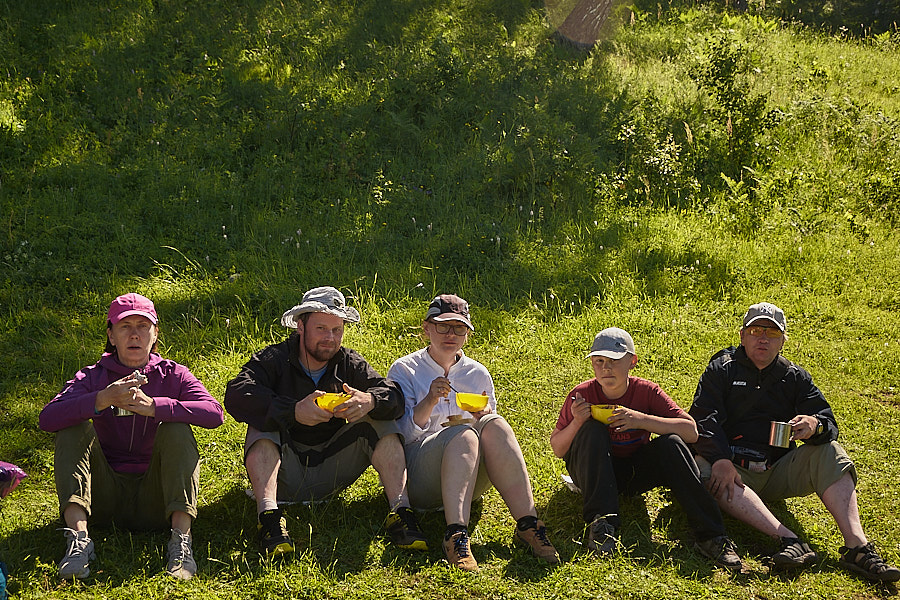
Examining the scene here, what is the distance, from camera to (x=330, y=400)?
4586 millimetres

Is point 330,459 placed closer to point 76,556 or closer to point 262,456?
point 262,456

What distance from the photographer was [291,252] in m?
8.48

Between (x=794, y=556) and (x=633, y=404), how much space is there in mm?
1140

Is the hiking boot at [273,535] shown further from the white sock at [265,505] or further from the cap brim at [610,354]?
the cap brim at [610,354]

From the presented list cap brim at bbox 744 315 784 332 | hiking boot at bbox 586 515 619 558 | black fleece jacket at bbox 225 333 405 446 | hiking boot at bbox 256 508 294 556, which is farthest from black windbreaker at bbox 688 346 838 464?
hiking boot at bbox 256 508 294 556

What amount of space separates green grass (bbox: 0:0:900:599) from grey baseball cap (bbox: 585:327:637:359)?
1025 millimetres

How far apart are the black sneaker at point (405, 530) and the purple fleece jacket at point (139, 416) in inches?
41.8

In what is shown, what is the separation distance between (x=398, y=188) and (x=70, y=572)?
20.5 feet

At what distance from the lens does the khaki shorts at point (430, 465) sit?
474 centimetres

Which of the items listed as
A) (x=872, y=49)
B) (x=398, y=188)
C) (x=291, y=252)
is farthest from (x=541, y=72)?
(x=872, y=49)

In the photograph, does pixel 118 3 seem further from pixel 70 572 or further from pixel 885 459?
pixel 885 459

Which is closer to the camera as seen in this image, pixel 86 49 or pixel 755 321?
pixel 755 321

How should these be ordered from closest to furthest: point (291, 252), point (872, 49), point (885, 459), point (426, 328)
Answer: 1. point (426, 328)
2. point (885, 459)
3. point (291, 252)
4. point (872, 49)

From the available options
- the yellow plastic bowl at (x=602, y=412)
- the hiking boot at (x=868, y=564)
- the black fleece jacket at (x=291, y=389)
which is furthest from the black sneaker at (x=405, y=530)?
the hiking boot at (x=868, y=564)
